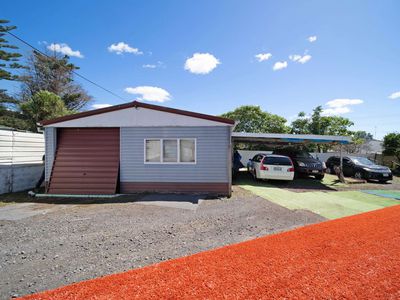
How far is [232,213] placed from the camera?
A: 590cm

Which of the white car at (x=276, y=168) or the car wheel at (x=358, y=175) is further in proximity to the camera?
the car wheel at (x=358, y=175)

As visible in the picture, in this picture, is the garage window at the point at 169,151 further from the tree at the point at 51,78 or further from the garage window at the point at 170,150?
the tree at the point at 51,78

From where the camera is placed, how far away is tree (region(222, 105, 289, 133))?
31.5 meters

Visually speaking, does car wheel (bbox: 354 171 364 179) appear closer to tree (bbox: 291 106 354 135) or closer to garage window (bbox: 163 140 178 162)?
garage window (bbox: 163 140 178 162)

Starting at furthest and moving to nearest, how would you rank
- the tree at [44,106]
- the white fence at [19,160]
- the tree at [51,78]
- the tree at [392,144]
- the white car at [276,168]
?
the tree at [51,78] → the tree at [392,144] → the tree at [44,106] → the white car at [276,168] → the white fence at [19,160]

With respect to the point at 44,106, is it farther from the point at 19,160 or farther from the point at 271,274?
the point at 271,274

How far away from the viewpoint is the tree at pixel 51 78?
25734 mm

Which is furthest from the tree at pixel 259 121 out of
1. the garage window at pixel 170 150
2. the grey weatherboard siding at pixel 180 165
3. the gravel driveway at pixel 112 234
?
the gravel driveway at pixel 112 234

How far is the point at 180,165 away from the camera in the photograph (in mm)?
8375

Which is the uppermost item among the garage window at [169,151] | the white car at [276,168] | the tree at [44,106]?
the tree at [44,106]

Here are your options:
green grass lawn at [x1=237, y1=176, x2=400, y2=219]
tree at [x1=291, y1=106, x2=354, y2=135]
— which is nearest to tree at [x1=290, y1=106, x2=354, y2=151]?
tree at [x1=291, y1=106, x2=354, y2=135]

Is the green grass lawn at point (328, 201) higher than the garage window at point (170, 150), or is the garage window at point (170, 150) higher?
the garage window at point (170, 150)

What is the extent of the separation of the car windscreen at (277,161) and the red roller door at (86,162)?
23.1 ft

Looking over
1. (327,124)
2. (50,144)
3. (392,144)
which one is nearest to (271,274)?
(50,144)
